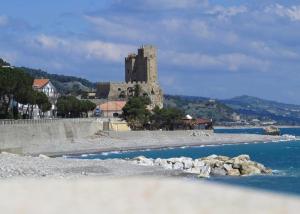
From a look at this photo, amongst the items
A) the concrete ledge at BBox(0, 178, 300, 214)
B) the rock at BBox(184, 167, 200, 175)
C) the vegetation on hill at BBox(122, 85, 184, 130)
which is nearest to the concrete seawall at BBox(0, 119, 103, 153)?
the vegetation on hill at BBox(122, 85, 184, 130)

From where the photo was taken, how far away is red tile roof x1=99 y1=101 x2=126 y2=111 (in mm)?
116625

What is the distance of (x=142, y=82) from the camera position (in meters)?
127

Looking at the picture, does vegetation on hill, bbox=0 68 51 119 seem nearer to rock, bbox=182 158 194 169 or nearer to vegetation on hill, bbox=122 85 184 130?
vegetation on hill, bbox=122 85 184 130

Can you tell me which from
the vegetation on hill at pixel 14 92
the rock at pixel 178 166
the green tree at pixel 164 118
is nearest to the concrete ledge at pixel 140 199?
the rock at pixel 178 166

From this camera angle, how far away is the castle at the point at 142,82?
125562 mm

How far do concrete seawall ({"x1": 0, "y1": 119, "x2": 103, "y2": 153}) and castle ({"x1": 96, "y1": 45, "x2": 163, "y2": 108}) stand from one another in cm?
3587

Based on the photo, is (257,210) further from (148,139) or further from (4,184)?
(148,139)

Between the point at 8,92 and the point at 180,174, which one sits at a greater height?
the point at 8,92

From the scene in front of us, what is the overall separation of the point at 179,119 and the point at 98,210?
106 meters

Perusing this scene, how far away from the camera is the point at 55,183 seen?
244 inches

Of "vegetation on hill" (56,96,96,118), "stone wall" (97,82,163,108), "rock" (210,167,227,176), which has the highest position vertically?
"stone wall" (97,82,163,108)

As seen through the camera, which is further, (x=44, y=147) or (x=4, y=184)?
(x=44, y=147)

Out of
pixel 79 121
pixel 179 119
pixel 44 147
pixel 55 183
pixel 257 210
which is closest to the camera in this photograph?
pixel 257 210

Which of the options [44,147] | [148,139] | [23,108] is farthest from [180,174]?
[23,108]
